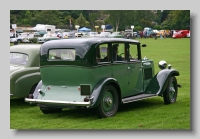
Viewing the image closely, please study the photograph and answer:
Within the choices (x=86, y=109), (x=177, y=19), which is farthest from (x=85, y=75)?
(x=177, y=19)

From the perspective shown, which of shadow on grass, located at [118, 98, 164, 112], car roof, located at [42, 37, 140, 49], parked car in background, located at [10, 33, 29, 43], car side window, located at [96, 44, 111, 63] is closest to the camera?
car roof, located at [42, 37, 140, 49]

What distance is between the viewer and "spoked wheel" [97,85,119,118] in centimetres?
826

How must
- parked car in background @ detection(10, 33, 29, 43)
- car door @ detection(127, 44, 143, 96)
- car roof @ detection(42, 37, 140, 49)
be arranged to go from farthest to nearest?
1. parked car in background @ detection(10, 33, 29, 43)
2. car door @ detection(127, 44, 143, 96)
3. car roof @ detection(42, 37, 140, 49)

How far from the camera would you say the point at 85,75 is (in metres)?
8.11

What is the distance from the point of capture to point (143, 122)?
26.5 ft

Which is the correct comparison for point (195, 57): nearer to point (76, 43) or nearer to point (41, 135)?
point (76, 43)

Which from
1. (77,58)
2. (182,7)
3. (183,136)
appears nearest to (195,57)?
(182,7)

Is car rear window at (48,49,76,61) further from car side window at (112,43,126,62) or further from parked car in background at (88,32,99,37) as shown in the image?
parked car in background at (88,32,99,37)

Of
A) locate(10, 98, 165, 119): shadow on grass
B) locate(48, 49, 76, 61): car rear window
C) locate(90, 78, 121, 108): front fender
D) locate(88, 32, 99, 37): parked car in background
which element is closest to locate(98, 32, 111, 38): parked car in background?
locate(88, 32, 99, 37): parked car in background

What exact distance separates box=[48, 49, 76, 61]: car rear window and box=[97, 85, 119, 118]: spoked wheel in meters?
0.94

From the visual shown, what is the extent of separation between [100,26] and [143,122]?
120 inches

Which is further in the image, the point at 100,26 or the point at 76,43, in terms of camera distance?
the point at 100,26

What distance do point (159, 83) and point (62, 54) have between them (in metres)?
2.68

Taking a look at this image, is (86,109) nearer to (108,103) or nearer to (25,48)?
(108,103)
